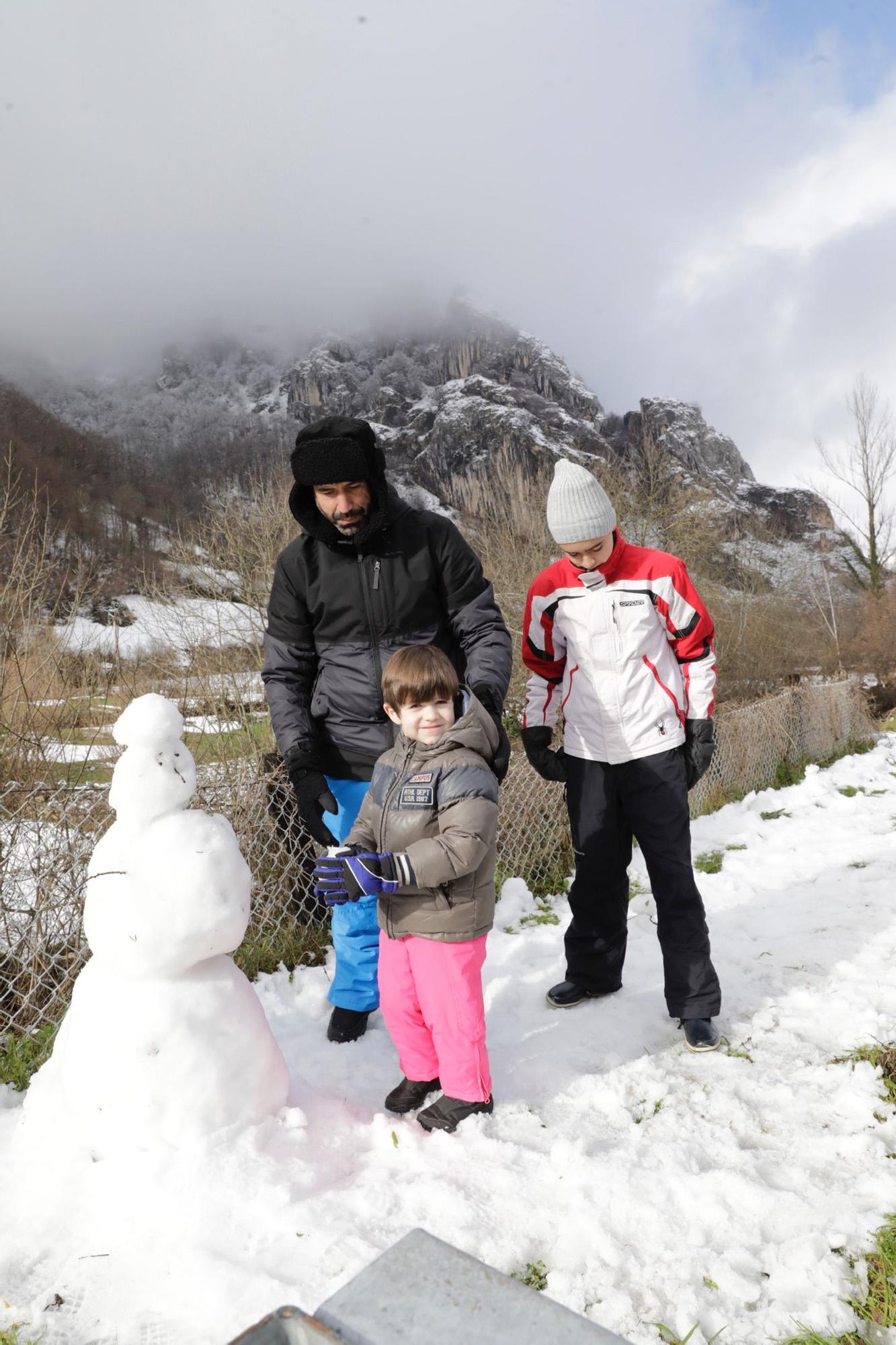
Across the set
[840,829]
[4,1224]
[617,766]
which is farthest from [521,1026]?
[840,829]

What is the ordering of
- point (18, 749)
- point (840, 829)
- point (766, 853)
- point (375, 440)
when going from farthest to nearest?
point (840, 829), point (766, 853), point (18, 749), point (375, 440)

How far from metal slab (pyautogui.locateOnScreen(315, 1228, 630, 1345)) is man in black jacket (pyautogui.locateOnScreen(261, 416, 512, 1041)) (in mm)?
1657

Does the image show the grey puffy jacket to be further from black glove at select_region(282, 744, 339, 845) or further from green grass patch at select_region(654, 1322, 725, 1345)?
green grass patch at select_region(654, 1322, 725, 1345)

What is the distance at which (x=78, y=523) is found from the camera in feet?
84.2

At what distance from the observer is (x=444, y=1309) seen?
3.19 feet

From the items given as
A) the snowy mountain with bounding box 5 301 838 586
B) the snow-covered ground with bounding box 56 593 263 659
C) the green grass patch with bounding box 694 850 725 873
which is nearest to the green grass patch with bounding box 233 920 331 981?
the green grass patch with bounding box 694 850 725 873

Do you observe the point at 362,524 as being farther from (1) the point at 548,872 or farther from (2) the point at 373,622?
(1) the point at 548,872

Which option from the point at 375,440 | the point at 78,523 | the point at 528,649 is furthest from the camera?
the point at 78,523

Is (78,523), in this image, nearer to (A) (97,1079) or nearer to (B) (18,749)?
(B) (18,749)

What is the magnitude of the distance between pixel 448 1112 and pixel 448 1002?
326mm

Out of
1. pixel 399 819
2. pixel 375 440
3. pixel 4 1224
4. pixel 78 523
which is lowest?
pixel 4 1224

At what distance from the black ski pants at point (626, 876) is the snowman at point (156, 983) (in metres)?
1.41

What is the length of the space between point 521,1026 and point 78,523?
26.5 m

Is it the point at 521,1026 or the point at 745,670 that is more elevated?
the point at 745,670
